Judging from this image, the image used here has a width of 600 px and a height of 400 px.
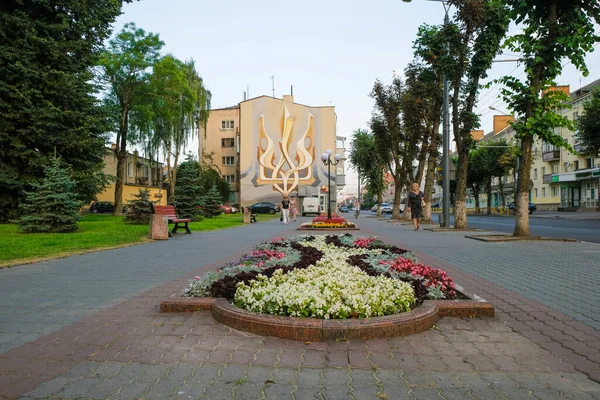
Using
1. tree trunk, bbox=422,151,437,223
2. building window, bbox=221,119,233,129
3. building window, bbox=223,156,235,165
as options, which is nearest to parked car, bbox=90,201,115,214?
building window, bbox=223,156,235,165

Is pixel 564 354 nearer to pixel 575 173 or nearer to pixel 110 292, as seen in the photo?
pixel 110 292

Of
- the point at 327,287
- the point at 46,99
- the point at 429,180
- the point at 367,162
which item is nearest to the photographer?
the point at 327,287

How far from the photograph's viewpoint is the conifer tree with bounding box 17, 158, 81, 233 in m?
16.0

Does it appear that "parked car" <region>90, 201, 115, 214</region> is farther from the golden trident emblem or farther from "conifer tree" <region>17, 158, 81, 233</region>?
"conifer tree" <region>17, 158, 81, 233</region>

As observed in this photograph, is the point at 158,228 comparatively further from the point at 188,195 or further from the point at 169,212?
the point at 188,195

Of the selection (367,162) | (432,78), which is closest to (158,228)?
(432,78)

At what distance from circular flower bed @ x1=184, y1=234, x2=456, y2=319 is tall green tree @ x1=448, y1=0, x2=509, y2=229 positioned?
1300 cm

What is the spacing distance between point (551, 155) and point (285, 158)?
3524 centimetres

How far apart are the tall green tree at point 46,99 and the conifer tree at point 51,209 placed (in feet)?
9.73

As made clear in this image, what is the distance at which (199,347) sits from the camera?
12.1 feet

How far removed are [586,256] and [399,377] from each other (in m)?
8.64

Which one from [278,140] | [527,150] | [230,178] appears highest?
[278,140]

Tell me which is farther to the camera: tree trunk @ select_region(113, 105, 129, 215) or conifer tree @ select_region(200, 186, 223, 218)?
conifer tree @ select_region(200, 186, 223, 218)

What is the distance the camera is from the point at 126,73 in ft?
110
